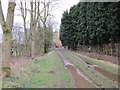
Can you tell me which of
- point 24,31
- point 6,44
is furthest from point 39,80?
point 24,31

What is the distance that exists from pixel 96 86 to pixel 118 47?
10.4 metres

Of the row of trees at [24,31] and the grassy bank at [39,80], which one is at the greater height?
the row of trees at [24,31]

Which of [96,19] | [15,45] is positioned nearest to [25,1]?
[15,45]

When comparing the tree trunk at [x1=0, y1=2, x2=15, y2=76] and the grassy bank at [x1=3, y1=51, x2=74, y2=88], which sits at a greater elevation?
the tree trunk at [x1=0, y1=2, x2=15, y2=76]

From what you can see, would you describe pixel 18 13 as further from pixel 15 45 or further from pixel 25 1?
pixel 15 45

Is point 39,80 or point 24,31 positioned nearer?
point 39,80

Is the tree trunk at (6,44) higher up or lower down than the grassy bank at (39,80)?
higher up

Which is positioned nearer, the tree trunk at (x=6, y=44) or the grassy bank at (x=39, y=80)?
the grassy bank at (x=39, y=80)

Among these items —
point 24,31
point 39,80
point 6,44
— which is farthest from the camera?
point 24,31

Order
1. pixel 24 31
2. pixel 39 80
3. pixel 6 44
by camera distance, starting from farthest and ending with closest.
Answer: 1. pixel 24 31
2. pixel 6 44
3. pixel 39 80

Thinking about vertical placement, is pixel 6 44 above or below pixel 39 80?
above

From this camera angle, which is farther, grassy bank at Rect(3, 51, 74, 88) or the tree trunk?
the tree trunk

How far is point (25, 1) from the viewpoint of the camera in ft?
56.2

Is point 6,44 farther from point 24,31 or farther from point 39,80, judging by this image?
point 24,31
